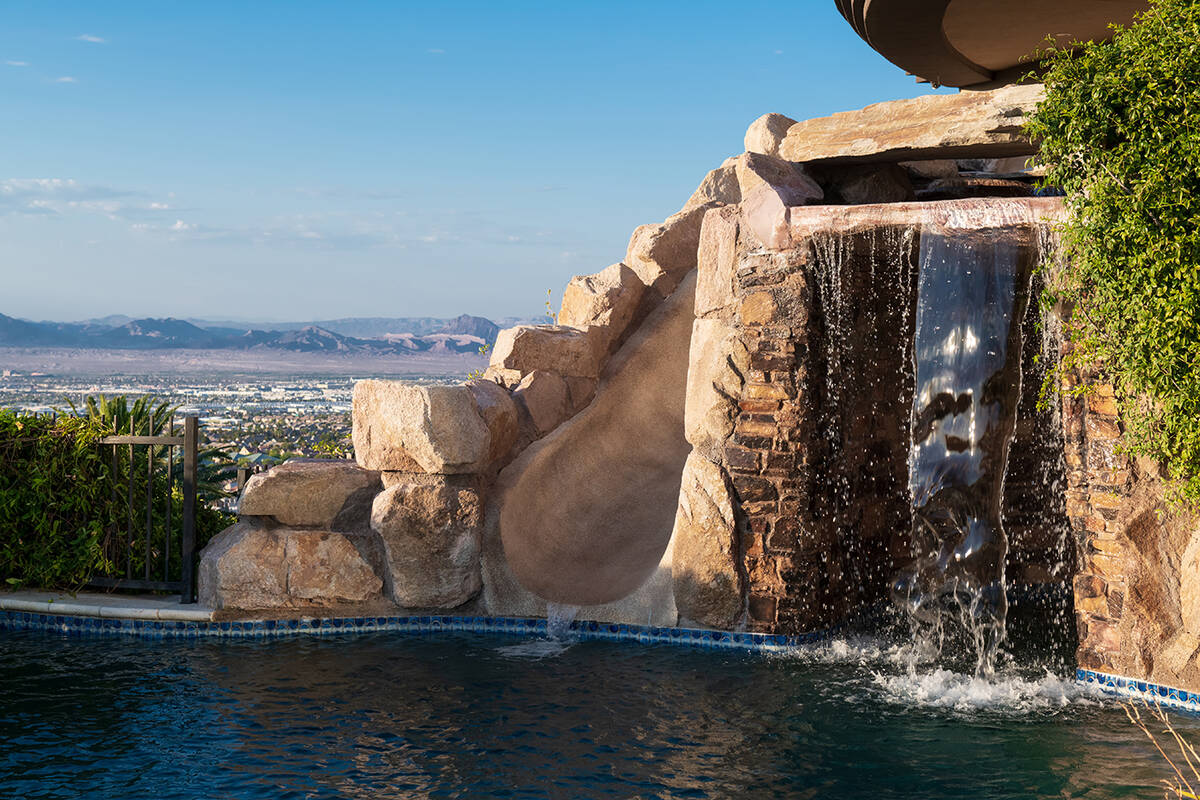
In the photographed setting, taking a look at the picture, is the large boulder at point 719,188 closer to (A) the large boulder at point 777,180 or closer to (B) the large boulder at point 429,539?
(A) the large boulder at point 777,180

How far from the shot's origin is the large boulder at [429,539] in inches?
367

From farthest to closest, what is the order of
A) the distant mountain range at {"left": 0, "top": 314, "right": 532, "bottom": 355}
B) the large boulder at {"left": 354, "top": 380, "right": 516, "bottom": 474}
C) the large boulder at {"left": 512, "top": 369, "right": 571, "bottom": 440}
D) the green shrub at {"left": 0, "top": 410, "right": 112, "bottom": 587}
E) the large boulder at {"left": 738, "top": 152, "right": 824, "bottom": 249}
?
1. the distant mountain range at {"left": 0, "top": 314, "right": 532, "bottom": 355}
2. the large boulder at {"left": 512, "top": 369, "right": 571, "bottom": 440}
3. the green shrub at {"left": 0, "top": 410, "right": 112, "bottom": 587}
4. the large boulder at {"left": 354, "top": 380, "right": 516, "bottom": 474}
5. the large boulder at {"left": 738, "top": 152, "right": 824, "bottom": 249}

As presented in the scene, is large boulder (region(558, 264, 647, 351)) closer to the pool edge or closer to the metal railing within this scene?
the pool edge

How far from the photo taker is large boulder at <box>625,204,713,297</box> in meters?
11.3

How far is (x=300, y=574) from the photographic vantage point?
30.8ft

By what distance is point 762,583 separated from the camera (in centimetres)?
887

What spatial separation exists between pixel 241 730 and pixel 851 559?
5398 mm

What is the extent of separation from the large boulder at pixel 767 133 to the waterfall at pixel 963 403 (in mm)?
3681

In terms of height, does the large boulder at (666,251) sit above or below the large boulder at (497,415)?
above

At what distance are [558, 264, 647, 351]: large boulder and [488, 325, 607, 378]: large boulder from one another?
250 mm

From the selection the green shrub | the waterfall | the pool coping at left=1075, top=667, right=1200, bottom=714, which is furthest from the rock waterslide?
the pool coping at left=1075, top=667, right=1200, bottom=714

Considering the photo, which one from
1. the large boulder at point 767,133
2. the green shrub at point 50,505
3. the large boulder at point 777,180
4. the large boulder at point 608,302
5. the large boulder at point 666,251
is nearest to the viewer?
the large boulder at point 777,180

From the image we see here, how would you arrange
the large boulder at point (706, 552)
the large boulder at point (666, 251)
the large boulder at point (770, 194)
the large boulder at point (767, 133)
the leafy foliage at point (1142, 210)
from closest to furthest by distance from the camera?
the leafy foliage at point (1142, 210), the large boulder at point (770, 194), the large boulder at point (706, 552), the large boulder at point (666, 251), the large boulder at point (767, 133)

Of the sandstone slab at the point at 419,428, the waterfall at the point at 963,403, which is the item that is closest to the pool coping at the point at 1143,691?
the waterfall at the point at 963,403
